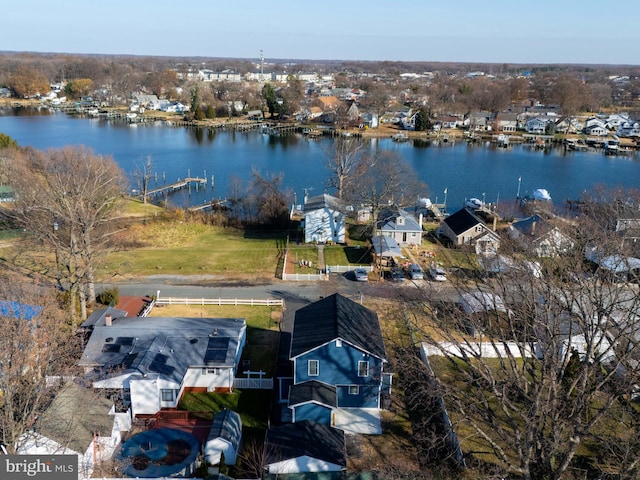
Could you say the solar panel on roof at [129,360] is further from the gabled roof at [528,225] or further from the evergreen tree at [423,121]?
the evergreen tree at [423,121]

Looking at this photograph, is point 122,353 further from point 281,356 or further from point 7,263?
point 7,263

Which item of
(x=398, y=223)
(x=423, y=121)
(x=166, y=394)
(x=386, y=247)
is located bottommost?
(x=166, y=394)

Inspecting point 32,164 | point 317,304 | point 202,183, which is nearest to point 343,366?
point 317,304

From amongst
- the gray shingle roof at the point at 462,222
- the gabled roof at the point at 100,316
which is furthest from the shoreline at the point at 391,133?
the gabled roof at the point at 100,316

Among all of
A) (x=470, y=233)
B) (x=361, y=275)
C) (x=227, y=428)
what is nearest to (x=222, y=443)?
(x=227, y=428)

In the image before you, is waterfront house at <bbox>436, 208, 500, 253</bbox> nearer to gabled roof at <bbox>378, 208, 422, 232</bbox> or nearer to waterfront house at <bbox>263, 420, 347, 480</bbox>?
gabled roof at <bbox>378, 208, 422, 232</bbox>

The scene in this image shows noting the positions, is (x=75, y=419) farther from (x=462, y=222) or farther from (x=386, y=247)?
(x=462, y=222)

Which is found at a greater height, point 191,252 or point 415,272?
point 415,272
